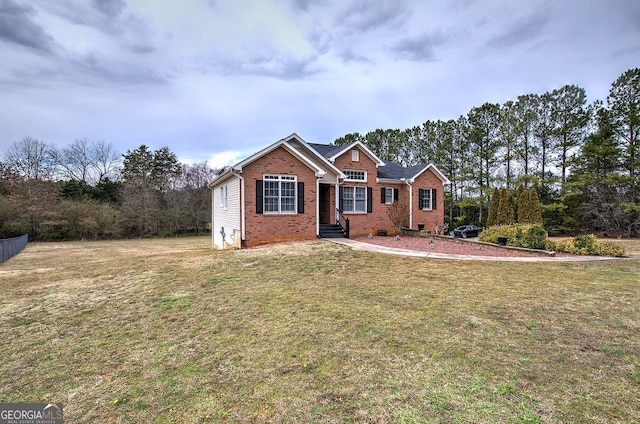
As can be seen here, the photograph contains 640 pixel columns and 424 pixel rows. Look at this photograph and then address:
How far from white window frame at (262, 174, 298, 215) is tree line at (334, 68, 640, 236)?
68.1ft

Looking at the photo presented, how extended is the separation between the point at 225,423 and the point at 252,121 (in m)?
21.7

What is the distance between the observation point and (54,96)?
18.7m

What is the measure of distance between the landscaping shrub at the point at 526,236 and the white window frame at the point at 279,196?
31.8ft

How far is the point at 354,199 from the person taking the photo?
1853 centimetres

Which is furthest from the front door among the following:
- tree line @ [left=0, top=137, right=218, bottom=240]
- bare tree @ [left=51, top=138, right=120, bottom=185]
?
bare tree @ [left=51, top=138, right=120, bottom=185]

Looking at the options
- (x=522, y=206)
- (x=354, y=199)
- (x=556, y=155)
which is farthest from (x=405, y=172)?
(x=556, y=155)

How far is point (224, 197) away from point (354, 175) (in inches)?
310

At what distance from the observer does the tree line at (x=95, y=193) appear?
28.0 m

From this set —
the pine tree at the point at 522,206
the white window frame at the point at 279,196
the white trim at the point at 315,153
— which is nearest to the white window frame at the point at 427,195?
the pine tree at the point at 522,206

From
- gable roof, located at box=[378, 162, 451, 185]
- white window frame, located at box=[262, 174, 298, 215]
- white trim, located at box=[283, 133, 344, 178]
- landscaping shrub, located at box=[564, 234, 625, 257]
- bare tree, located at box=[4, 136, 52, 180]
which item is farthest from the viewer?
bare tree, located at box=[4, 136, 52, 180]

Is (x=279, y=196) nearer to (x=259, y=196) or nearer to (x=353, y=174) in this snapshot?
(x=259, y=196)

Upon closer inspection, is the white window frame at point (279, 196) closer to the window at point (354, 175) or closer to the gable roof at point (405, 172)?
the window at point (354, 175)

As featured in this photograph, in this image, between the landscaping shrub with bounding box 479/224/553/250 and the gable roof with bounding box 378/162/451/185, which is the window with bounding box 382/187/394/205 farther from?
the landscaping shrub with bounding box 479/224/553/250

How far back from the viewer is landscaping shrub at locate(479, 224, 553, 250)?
1235cm
